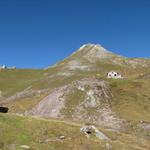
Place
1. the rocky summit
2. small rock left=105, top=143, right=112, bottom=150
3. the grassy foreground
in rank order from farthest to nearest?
small rock left=105, top=143, right=112, bottom=150
the rocky summit
the grassy foreground

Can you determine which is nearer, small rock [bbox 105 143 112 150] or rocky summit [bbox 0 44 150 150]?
rocky summit [bbox 0 44 150 150]

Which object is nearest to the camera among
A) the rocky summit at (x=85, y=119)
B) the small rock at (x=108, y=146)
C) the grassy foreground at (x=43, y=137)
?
the grassy foreground at (x=43, y=137)

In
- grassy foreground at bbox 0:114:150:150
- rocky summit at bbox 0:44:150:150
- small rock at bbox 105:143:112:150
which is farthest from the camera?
small rock at bbox 105:143:112:150

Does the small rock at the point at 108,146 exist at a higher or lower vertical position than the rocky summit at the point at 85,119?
lower

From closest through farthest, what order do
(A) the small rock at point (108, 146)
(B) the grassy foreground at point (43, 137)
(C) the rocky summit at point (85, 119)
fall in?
(B) the grassy foreground at point (43, 137) < (C) the rocky summit at point (85, 119) < (A) the small rock at point (108, 146)

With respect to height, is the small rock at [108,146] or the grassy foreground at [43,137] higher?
the grassy foreground at [43,137]

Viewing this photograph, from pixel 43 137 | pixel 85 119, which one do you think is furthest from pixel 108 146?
pixel 85 119

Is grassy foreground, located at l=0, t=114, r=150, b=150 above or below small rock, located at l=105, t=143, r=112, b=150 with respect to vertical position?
above

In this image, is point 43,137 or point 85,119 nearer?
point 43,137

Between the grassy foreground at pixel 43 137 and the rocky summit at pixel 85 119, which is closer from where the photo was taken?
the grassy foreground at pixel 43 137

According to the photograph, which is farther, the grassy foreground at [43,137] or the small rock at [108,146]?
the small rock at [108,146]

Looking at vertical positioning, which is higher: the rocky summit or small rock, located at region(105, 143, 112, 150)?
the rocky summit

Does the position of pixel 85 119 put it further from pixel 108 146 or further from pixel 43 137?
pixel 43 137

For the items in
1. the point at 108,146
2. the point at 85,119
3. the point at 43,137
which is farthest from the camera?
the point at 85,119
